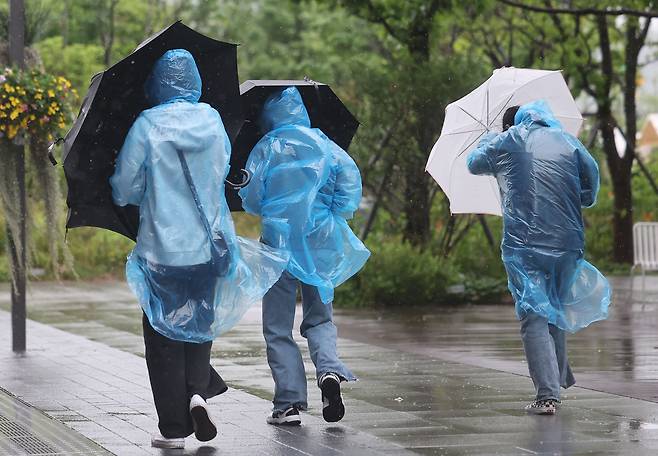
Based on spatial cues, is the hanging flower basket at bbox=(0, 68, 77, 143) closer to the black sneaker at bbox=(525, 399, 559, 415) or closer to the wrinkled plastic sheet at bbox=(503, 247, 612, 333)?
the wrinkled plastic sheet at bbox=(503, 247, 612, 333)

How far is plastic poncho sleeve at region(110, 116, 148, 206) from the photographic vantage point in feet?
22.0

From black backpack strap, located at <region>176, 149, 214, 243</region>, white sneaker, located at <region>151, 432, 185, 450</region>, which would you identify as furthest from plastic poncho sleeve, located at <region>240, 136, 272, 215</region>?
white sneaker, located at <region>151, 432, 185, 450</region>

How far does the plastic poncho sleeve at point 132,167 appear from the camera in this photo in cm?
670

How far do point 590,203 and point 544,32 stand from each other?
548 inches

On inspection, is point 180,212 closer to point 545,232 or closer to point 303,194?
point 303,194

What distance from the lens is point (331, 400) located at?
24.0 ft

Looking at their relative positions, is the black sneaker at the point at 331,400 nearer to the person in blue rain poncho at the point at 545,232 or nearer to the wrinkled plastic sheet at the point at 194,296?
the wrinkled plastic sheet at the point at 194,296

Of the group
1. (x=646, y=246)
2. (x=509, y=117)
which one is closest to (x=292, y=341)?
(x=509, y=117)

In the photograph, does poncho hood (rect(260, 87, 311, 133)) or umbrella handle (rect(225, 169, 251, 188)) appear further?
poncho hood (rect(260, 87, 311, 133))

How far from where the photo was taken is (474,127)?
29.3 ft

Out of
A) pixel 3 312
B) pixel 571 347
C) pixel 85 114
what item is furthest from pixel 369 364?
pixel 3 312

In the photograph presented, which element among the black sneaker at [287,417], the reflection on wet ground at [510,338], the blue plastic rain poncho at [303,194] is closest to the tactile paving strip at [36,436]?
the black sneaker at [287,417]

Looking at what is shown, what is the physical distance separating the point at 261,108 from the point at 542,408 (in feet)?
7.82

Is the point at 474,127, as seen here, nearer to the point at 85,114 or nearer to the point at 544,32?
the point at 85,114
